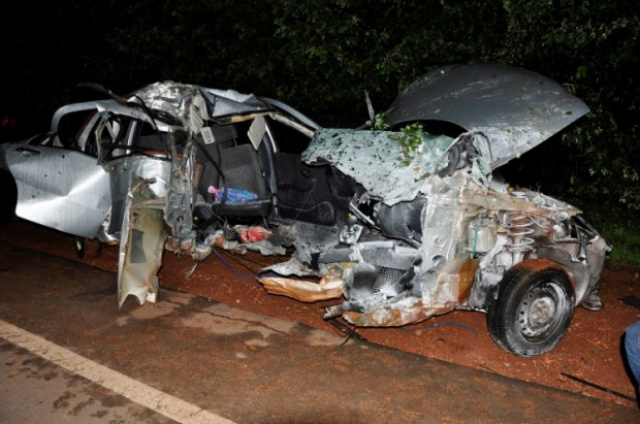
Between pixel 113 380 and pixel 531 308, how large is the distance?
3.03 meters

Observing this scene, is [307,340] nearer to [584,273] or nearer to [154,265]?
[154,265]

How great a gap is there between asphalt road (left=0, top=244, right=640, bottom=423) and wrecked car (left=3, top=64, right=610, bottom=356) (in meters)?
0.35

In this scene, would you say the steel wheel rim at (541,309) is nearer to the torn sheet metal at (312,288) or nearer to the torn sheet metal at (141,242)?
the torn sheet metal at (312,288)

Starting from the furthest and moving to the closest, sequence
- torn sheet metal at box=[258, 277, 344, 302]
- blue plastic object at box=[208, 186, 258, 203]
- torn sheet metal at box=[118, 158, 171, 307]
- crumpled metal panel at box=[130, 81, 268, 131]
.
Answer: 1. blue plastic object at box=[208, 186, 258, 203]
2. crumpled metal panel at box=[130, 81, 268, 131]
3. torn sheet metal at box=[118, 158, 171, 307]
4. torn sheet metal at box=[258, 277, 344, 302]

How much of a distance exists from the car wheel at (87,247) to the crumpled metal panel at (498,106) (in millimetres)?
3547

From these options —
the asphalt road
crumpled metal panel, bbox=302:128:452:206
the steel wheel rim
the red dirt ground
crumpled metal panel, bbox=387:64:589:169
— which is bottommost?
the red dirt ground

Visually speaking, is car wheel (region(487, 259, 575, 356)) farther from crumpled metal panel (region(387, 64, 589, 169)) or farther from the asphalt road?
crumpled metal panel (region(387, 64, 589, 169))

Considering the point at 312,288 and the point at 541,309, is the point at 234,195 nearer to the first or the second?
the point at 312,288

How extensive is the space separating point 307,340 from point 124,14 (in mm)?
9945

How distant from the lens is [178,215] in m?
4.87

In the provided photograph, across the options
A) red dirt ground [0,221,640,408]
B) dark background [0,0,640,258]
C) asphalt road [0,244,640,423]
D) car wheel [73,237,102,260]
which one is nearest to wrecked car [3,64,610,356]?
red dirt ground [0,221,640,408]

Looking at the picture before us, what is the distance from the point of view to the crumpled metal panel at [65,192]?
5.22 meters

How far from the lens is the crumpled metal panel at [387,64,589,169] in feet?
13.3

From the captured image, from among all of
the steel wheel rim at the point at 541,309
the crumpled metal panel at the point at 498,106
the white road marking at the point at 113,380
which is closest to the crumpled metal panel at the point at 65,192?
the white road marking at the point at 113,380
